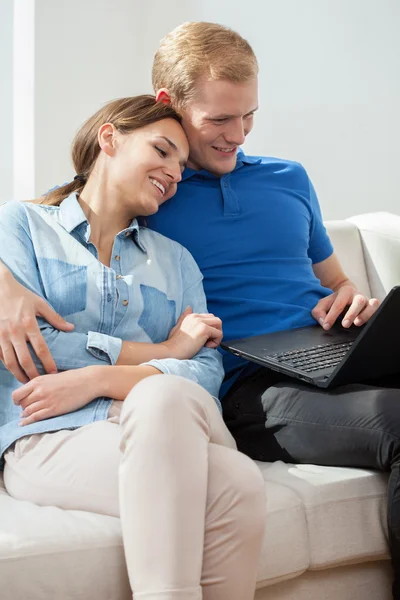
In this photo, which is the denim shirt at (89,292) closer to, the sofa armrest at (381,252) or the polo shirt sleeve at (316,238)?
the polo shirt sleeve at (316,238)

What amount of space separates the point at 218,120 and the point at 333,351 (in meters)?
0.55

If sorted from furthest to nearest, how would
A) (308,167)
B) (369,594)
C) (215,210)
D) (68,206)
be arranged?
(308,167)
(215,210)
(68,206)
(369,594)

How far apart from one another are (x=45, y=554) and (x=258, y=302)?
2.55ft

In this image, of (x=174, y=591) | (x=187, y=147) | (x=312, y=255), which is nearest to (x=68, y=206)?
(x=187, y=147)

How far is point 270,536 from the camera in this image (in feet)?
4.20

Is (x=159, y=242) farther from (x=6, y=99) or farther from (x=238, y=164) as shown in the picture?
(x=6, y=99)

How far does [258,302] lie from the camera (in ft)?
5.65

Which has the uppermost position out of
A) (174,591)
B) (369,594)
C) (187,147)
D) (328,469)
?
(187,147)

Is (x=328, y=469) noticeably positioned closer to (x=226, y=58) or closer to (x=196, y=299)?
(x=196, y=299)

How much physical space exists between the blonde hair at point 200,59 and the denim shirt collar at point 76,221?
35 cm

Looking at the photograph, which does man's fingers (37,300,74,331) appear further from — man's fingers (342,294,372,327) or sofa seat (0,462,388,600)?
man's fingers (342,294,372,327)

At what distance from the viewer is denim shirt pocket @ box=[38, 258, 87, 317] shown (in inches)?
57.4

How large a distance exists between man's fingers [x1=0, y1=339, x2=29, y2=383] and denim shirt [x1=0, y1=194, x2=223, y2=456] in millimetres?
39

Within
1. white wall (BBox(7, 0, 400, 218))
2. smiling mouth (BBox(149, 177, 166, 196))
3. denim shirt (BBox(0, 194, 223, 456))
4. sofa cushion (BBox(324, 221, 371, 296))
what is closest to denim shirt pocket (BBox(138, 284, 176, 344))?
denim shirt (BBox(0, 194, 223, 456))
